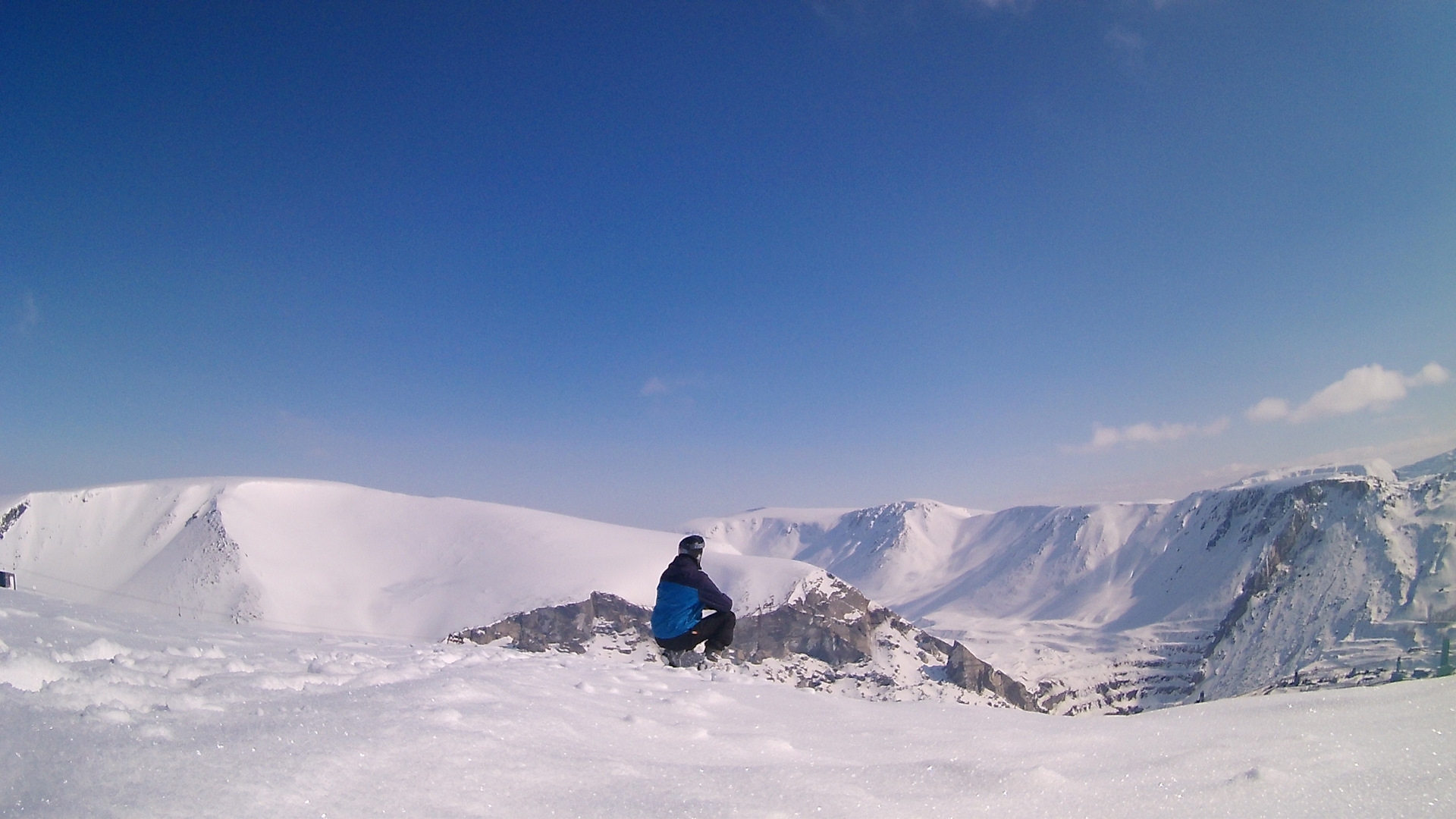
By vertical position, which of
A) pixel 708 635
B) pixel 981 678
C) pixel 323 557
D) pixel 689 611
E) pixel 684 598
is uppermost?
pixel 684 598

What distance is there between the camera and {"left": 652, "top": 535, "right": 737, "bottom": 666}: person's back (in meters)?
8.09

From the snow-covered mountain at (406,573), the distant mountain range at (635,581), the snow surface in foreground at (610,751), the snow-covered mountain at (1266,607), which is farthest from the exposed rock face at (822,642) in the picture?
the snow surface in foreground at (610,751)

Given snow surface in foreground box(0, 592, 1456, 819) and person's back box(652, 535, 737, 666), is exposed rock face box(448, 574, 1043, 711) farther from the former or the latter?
snow surface in foreground box(0, 592, 1456, 819)

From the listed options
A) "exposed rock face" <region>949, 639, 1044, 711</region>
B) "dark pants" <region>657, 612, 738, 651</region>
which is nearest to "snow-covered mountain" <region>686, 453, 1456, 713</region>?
"exposed rock face" <region>949, 639, 1044, 711</region>

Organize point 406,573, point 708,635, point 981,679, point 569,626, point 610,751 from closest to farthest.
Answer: point 610,751
point 708,635
point 569,626
point 406,573
point 981,679

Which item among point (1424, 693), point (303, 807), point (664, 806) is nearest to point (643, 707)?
point (664, 806)

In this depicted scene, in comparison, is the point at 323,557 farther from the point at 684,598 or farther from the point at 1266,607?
the point at 1266,607

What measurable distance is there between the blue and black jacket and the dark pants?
0.06 metres

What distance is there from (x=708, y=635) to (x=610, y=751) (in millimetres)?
4842

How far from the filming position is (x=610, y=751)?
366 centimetres

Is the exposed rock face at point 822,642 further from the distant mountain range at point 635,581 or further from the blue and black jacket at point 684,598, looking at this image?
the blue and black jacket at point 684,598

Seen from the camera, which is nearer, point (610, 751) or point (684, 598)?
point (610, 751)

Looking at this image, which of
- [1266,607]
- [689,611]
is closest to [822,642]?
[689,611]

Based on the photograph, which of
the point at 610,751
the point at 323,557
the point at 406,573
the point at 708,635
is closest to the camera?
the point at 610,751
